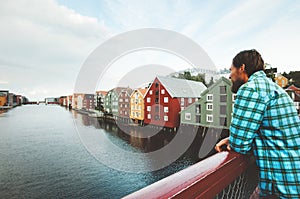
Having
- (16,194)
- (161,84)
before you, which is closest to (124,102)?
(161,84)

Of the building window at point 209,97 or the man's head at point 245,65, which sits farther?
the building window at point 209,97

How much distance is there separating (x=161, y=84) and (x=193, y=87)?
16.2ft

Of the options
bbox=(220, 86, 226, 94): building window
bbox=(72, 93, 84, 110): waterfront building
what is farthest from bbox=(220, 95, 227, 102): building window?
bbox=(72, 93, 84, 110): waterfront building

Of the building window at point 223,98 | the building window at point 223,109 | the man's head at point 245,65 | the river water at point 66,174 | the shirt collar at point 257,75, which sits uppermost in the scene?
the building window at point 223,98

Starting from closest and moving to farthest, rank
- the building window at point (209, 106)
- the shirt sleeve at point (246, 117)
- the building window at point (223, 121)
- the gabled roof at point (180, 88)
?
1. the shirt sleeve at point (246, 117)
2. the building window at point (223, 121)
3. the building window at point (209, 106)
4. the gabled roof at point (180, 88)

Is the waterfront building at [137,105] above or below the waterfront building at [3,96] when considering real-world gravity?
below

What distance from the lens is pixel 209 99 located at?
1631cm

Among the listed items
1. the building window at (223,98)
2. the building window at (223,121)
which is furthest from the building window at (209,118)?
the building window at (223,98)

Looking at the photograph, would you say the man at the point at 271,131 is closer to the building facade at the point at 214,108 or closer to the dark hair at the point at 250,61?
the dark hair at the point at 250,61

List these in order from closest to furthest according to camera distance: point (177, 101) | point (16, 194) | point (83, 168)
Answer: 1. point (16, 194)
2. point (83, 168)
3. point (177, 101)

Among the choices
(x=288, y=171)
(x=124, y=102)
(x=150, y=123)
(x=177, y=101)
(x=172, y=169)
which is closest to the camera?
(x=288, y=171)

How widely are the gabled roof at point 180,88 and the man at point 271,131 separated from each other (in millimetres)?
17442

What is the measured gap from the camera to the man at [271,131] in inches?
30.9

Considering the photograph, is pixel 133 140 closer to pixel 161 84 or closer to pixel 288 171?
pixel 161 84
